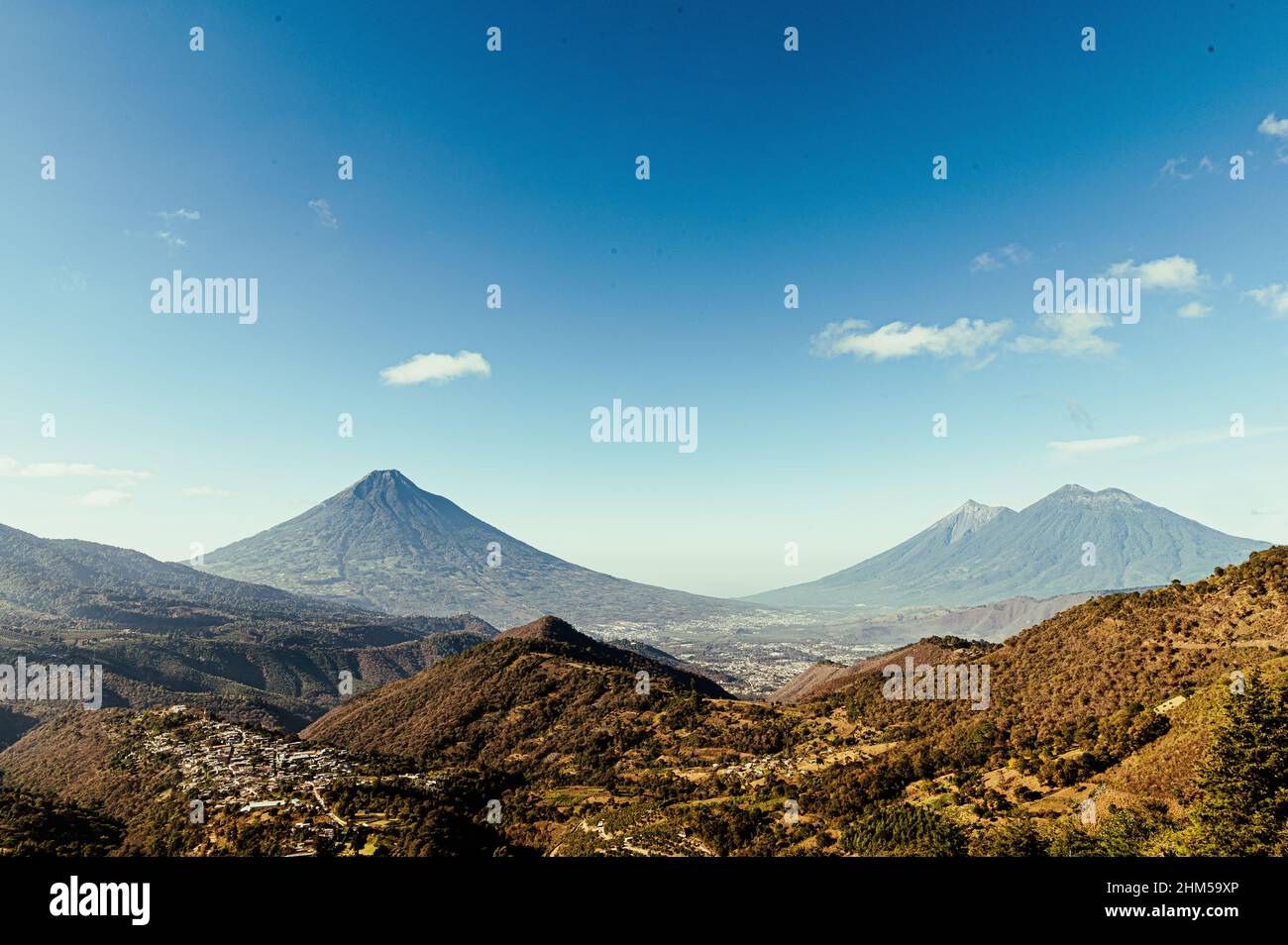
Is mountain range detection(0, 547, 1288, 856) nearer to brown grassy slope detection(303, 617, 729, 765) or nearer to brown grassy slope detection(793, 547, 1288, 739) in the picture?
brown grassy slope detection(793, 547, 1288, 739)

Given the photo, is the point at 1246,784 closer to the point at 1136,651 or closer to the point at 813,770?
the point at 1136,651

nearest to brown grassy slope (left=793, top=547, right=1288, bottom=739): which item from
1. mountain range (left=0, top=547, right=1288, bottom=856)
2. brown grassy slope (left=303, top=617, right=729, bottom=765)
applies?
mountain range (left=0, top=547, right=1288, bottom=856)

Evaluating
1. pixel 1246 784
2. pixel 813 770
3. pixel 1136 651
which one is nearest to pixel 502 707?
pixel 813 770

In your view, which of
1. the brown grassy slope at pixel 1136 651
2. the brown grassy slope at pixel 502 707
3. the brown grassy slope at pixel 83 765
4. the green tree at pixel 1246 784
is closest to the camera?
the green tree at pixel 1246 784

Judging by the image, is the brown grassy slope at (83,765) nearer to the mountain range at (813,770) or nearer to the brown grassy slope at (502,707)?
the mountain range at (813,770)

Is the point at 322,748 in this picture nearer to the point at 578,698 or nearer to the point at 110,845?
the point at 110,845

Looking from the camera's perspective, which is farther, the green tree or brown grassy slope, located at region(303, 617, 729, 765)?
brown grassy slope, located at region(303, 617, 729, 765)

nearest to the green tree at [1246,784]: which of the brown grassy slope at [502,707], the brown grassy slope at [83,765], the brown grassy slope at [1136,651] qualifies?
the brown grassy slope at [1136,651]

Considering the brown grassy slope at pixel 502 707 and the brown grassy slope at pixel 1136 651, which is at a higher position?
the brown grassy slope at pixel 1136 651
